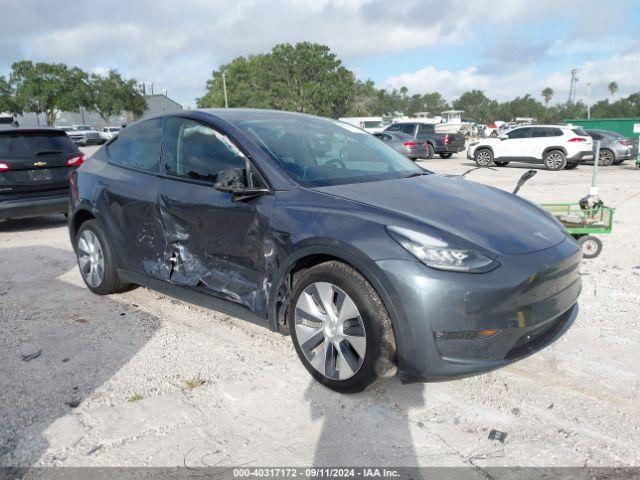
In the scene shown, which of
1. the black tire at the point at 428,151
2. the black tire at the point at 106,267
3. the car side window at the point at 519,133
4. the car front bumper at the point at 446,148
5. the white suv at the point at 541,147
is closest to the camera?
the black tire at the point at 106,267

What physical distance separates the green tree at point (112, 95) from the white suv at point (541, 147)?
51.2 m

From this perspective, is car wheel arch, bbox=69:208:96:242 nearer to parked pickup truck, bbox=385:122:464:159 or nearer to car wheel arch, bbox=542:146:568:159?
car wheel arch, bbox=542:146:568:159

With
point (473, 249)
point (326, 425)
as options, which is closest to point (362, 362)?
point (326, 425)

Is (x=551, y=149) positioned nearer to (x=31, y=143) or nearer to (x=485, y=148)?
(x=485, y=148)

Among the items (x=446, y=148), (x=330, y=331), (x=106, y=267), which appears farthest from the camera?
(x=446, y=148)

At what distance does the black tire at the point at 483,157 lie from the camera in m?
20.2

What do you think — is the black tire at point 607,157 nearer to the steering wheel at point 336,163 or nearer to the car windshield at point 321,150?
the car windshield at point 321,150

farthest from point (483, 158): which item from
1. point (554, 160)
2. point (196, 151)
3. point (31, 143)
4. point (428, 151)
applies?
point (196, 151)

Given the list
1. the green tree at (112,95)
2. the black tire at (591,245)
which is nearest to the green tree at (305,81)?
the green tree at (112,95)

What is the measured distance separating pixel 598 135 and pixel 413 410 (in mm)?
20635

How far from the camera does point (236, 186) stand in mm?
3398

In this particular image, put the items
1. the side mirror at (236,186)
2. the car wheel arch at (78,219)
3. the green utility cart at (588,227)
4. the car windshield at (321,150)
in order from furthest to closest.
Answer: the green utility cart at (588,227) < the car wheel arch at (78,219) < the car windshield at (321,150) < the side mirror at (236,186)

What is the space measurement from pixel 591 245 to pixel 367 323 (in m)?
4.22

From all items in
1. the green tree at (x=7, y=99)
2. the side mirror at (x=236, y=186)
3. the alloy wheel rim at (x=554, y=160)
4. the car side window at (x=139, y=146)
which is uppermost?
the green tree at (x=7, y=99)
